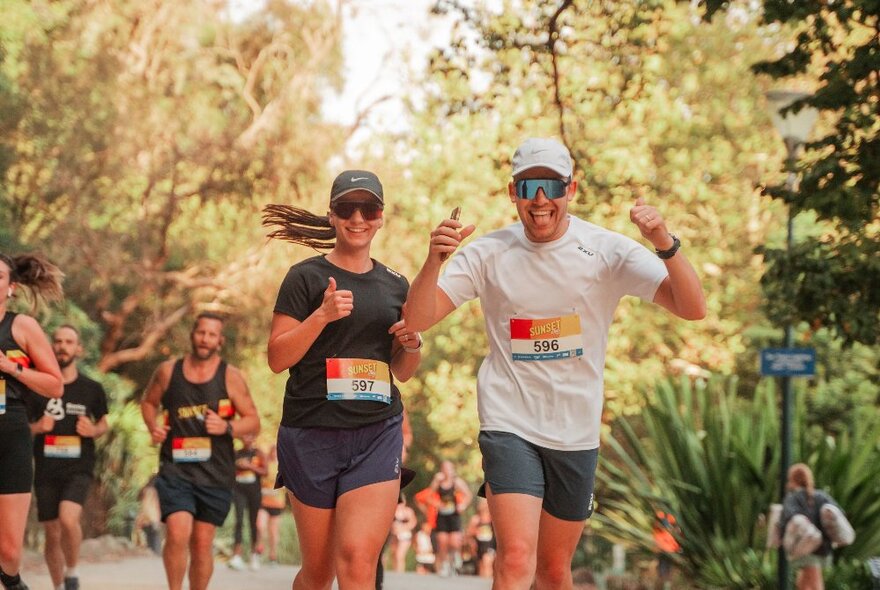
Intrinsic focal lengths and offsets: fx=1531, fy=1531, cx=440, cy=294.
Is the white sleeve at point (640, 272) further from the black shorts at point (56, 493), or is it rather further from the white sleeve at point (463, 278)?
the black shorts at point (56, 493)

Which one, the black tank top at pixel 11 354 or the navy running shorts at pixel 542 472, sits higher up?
the black tank top at pixel 11 354

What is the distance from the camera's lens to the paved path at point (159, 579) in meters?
14.9

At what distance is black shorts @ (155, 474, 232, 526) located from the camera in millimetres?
9502

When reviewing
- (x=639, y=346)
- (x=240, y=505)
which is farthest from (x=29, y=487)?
(x=639, y=346)

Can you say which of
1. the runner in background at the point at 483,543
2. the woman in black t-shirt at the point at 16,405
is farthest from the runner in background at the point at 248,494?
the woman in black t-shirt at the point at 16,405

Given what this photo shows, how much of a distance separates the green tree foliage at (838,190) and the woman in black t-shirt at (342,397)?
19.1ft

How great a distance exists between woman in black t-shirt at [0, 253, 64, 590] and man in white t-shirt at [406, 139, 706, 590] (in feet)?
8.56

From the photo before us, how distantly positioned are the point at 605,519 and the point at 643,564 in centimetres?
97

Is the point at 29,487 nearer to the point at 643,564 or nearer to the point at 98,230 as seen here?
the point at 643,564

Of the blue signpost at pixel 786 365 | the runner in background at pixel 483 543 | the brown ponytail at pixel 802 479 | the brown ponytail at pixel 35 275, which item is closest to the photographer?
the brown ponytail at pixel 35 275

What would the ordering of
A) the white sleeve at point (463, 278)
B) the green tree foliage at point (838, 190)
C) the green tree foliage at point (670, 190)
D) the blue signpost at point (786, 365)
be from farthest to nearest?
the green tree foliage at point (670, 190), the blue signpost at point (786, 365), the green tree foliage at point (838, 190), the white sleeve at point (463, 278)

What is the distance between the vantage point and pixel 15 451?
780cm

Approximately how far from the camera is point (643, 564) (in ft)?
57.0

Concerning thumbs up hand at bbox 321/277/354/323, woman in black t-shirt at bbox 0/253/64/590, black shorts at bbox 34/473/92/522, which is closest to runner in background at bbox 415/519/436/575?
black shorts at bbox 34/473/92/522
